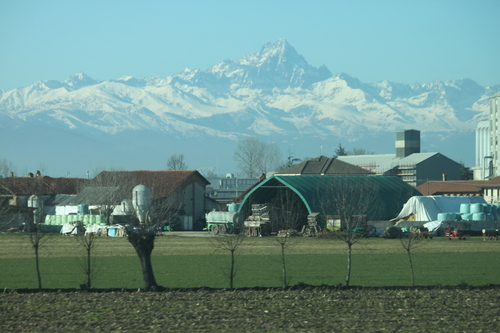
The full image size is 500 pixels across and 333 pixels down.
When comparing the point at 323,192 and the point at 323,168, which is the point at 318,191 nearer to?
the point at 323,192

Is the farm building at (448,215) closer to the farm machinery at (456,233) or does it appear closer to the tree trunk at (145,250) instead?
the farm machinery at (456,233)

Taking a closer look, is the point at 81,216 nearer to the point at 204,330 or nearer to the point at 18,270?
the point at 18,270

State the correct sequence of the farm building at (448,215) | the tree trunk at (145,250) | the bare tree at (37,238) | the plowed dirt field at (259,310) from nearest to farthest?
the plowed dirt field at (259,310)
the tree trunk at (145,250)
the bare tree at (37,238)
the farm building at (448,215)

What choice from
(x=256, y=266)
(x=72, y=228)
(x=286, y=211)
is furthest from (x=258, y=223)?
(x=256, y=266)

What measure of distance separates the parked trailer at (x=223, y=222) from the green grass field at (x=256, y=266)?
56.8 ft

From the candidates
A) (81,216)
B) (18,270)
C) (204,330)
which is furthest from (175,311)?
(81,216)

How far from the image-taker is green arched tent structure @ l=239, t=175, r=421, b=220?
63.7m

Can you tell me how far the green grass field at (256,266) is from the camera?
84.3 feet

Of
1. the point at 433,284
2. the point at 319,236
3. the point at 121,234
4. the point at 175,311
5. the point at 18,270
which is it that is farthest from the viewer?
the point at 121,234

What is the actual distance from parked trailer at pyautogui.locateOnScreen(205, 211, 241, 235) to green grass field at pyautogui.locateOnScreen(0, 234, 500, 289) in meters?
17.3

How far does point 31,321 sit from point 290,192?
2044 inches

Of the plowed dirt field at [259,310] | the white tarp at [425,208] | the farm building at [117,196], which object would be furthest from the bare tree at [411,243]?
the farm building at [117,196]

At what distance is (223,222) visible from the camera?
215 ft

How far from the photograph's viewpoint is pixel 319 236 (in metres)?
→ 59.8
